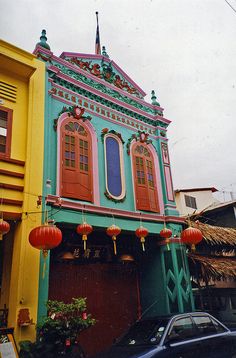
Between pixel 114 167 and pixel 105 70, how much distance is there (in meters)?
3.99

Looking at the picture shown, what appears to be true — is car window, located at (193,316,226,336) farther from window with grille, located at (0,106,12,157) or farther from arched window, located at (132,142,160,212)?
window with grille, located at (0,106,12,157)

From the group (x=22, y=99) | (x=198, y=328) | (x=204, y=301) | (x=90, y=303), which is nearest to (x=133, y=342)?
(x=198, y=328)

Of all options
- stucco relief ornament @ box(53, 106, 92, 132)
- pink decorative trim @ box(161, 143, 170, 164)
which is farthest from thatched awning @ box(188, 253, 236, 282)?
stucco relief ornament @ box(53, 106, 92, 132)

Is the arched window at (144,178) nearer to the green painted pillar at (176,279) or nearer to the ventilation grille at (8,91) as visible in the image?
the green painted pillar at (176,279)

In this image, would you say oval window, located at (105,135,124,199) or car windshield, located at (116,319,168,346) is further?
oval window, located at (105,135,124,199)

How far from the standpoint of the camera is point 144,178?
35.4 ft

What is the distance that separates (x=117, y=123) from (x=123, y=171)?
6.18ft

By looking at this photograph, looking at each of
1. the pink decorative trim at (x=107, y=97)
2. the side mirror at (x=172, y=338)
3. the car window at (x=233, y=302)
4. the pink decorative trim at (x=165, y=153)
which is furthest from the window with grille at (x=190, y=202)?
the side mirror at (x=172, y=338)

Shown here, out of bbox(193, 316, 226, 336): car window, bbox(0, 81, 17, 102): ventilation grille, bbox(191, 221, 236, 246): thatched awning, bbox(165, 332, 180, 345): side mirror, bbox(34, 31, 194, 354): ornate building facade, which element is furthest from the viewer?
bbox(191, 221, 236, 246): thatched awning

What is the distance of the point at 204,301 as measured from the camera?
1259 cm

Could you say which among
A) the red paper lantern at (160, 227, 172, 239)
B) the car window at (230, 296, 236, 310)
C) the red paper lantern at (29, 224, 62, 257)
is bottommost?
the car window at (230, 296, 236, 310)

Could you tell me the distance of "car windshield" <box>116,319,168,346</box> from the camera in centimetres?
566

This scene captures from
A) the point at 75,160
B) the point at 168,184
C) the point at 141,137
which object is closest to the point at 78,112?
the point at 75,160

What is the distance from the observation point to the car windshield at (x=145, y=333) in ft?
18.6
